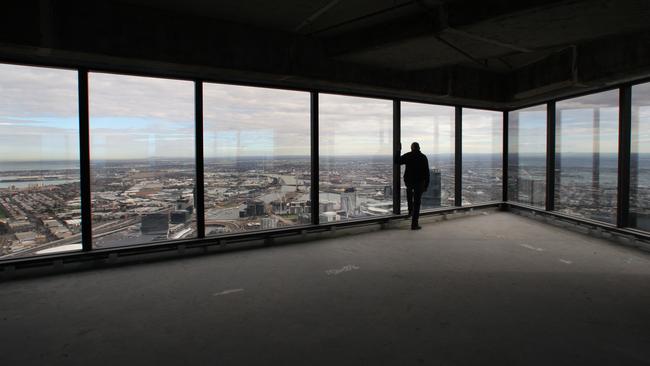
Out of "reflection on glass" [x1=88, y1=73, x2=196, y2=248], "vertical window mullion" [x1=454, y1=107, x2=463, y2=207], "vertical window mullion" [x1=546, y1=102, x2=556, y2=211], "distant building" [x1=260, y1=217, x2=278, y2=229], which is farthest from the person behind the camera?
"vertical window mullion" [x1=454, y1=107, x2=463, y2=207]

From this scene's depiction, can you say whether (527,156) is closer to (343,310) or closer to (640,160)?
(640,160)

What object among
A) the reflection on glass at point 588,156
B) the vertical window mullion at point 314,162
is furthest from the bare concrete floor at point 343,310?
the reflection on glass at point 588,156

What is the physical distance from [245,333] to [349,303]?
3.42 feet

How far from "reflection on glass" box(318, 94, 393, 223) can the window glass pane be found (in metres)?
3.62

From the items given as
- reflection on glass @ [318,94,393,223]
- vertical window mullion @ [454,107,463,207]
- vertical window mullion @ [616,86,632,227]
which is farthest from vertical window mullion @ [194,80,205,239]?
vertical window mullion @ [616,86,632,227]

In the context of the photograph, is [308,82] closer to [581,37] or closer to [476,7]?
[476,7]

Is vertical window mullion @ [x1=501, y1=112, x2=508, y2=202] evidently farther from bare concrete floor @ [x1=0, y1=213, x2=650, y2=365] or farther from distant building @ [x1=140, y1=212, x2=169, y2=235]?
distant building @ [x1=140, y1=212, x2=169, y2=235]

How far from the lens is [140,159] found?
16.9ft

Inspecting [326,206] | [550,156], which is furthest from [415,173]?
[550,156]

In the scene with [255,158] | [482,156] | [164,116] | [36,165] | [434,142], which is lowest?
[36,165]

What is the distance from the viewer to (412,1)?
388cm

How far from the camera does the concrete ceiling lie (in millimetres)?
3609

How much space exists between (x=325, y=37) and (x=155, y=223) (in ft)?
12.0

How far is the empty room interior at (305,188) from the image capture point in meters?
2.89
